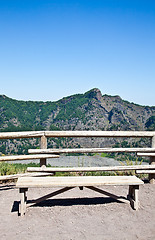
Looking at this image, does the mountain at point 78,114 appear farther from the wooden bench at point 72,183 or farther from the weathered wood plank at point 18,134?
the wooden bench at point 72,183

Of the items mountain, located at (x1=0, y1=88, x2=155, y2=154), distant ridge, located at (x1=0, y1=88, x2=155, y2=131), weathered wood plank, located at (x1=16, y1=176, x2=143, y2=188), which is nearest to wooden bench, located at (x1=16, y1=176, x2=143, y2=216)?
weathered wood plank, located at (x1=16, y1=176, x2=143, y2=188)

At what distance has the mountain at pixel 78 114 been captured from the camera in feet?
281

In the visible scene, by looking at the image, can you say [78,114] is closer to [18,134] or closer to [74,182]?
[18,134]

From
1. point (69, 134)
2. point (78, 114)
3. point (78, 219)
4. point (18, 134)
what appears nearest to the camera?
point (78, 219)

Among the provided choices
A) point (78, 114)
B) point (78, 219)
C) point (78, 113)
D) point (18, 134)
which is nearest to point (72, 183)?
point (78, 219)

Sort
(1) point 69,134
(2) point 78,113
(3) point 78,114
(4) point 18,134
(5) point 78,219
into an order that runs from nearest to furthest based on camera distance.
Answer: (5) point 78,219, (4) point 18,134, (1) point 69,134, (3) point 78,114, (2) point 78,113

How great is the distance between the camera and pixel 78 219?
13.3 ft

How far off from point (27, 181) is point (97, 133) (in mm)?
2014

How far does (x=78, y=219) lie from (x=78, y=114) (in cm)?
9416

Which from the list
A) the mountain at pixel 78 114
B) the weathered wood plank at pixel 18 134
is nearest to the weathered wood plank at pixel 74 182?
the weathered wood plank at pixel 18 134

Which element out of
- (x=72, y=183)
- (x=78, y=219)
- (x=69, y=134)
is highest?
(x=69, y=134)

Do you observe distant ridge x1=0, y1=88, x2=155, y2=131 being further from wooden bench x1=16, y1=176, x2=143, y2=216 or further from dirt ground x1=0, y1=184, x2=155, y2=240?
wooden bench x1=16, y1=176, x2=143, y2=216

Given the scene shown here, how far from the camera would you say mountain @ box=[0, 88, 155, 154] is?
281ft

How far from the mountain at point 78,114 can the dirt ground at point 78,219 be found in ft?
221
